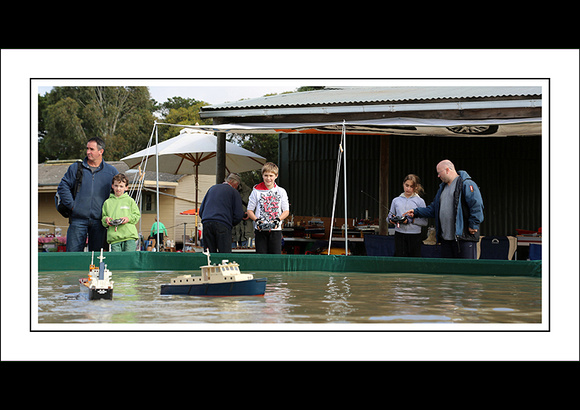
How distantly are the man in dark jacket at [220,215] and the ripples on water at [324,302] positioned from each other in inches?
52.5

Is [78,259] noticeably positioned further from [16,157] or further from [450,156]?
[450,156]

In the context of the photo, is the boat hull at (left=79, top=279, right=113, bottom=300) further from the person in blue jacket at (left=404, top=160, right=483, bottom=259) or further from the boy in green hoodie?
the person in blue jacket at (left=404, top=160, right=483, bottom=259)

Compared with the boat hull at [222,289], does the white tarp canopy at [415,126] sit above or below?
above

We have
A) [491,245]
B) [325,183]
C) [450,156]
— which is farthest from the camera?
[325,183]

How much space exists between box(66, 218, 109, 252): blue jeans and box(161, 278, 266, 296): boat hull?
247 cm

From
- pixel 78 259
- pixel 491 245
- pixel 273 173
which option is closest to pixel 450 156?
pixel 491 245

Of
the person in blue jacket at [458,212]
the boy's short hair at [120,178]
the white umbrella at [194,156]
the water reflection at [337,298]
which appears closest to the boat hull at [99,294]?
the water reflection at [337,298]

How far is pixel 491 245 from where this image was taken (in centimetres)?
1120

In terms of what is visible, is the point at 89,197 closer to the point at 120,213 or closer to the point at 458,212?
the point at 120,213

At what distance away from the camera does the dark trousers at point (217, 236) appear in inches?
361

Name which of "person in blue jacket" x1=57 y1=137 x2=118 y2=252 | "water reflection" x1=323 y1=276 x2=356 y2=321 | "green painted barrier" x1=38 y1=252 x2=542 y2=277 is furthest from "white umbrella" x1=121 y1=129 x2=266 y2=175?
"water reflection" x1=323 y1=276 x2=356 y2=321

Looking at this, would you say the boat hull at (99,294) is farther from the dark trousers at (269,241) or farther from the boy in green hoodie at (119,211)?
the dark trousers at (269,241)
